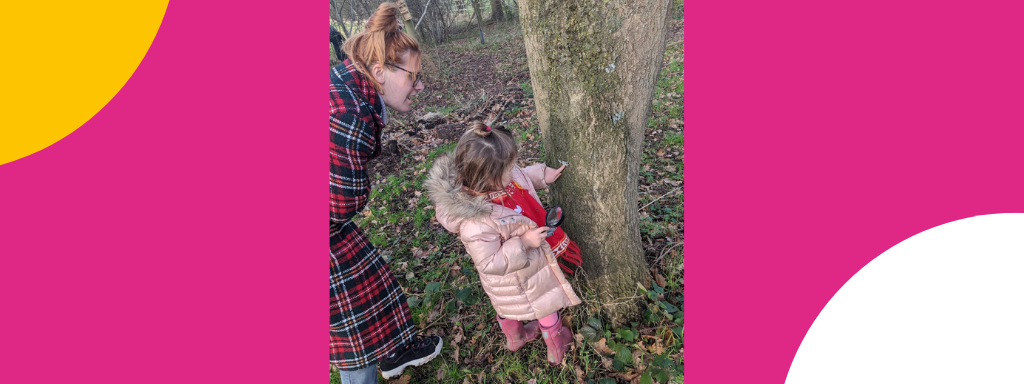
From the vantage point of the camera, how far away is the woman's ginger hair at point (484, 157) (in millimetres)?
2119

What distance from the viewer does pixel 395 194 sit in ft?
13.6

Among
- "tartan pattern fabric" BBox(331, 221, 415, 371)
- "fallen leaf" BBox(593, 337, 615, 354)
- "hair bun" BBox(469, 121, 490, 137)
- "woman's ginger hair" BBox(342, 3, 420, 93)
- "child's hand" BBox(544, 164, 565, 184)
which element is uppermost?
"woman's ginger hair" BBox(342, 3, 420, 93)

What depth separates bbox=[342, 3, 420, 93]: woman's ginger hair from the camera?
1.94 meters

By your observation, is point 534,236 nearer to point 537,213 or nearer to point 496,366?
point 537,213

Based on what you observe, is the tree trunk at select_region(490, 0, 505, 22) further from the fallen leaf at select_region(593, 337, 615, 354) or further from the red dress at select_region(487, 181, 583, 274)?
the fallen leaf at select_region(593, 337, 615, 354)

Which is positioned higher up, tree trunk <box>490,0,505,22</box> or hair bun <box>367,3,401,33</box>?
tree trunk <box>490,0,505,22</box>

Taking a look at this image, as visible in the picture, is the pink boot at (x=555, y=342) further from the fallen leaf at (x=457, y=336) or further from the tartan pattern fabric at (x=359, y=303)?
the tartan pattern fabric at (x=359, y=303)

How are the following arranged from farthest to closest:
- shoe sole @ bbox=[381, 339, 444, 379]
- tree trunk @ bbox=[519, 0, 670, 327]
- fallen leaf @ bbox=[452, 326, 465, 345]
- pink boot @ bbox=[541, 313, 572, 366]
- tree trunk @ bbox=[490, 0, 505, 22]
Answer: tree trunk @ bbox=[490, 0, 505, 22] → fallen leaf @ bbox=[452, 326, 465, 345] → shoe sole @ bbox=[381, 339, 444, 379] → pink boot @ bbox=[541, 313, 572, 366] → tree trunk @ bbox=[519, 0, 670, 327]

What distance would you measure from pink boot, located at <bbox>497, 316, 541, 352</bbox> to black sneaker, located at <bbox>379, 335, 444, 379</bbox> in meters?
0.45

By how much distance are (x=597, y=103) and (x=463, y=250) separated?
5.89 ft

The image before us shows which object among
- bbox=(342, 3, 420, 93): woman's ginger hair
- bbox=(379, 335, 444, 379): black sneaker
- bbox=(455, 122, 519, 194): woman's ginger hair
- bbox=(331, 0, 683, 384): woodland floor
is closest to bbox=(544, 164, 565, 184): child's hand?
bbox=(455, 122, 519, 194): woman's ginger hair

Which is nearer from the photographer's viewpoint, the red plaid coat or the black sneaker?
the red plaid coat
